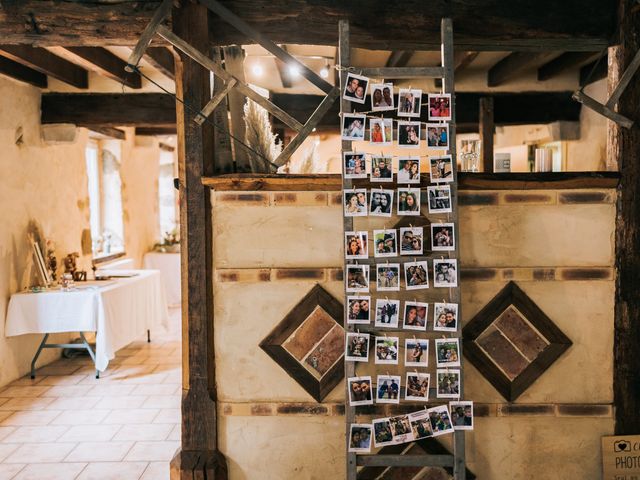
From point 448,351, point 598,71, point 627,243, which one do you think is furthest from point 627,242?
point 598,71

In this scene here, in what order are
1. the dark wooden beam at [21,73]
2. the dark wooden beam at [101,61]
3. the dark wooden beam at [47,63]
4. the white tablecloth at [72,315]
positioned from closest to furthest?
the dark wooden beam at [47,63], the dark wooden beam at [101,61], the dark wooden beam at [21,73], the white tablecloth at [72,315]

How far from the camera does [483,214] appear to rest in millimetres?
2811

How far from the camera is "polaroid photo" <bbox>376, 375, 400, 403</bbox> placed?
2.64 metres

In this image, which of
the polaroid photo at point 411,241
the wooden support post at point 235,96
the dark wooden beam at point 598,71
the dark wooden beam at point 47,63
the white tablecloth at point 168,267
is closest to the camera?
the polaroid photo at point 411,241

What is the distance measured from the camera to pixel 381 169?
262 centimetres

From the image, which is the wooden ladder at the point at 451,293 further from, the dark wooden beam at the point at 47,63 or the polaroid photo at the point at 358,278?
the dark wooden beam at the point at 47,63

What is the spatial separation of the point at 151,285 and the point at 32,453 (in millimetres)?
2636

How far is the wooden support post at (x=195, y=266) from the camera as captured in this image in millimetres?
2766

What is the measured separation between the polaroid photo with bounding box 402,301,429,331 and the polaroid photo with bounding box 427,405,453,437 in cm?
37

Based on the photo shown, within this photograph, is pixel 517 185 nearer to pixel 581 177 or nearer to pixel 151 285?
pixel 581 177

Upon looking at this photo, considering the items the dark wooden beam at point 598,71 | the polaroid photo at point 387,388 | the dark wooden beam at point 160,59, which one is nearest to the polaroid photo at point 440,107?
the polaroid photo at point 387,388

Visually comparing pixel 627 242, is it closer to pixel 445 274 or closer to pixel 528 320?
pixel 528 320

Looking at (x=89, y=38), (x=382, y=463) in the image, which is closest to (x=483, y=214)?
(x=382, y=463)

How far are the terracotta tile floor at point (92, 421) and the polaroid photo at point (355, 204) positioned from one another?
72.4 inches
